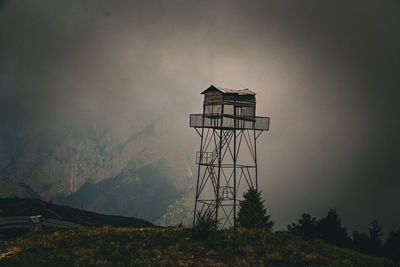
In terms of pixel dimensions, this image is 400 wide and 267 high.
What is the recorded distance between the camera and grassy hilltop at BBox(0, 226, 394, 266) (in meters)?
18.4

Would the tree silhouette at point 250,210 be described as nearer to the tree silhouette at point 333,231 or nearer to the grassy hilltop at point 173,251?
the tree silhouette at point 333,231

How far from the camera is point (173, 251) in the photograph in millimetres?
20000

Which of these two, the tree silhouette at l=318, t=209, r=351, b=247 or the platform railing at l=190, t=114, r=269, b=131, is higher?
the platform railing at l=190, t=114, r=269, b=131

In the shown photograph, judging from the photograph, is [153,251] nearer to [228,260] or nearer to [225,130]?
[228,260]

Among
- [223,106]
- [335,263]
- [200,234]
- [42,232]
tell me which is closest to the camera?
[335,263]

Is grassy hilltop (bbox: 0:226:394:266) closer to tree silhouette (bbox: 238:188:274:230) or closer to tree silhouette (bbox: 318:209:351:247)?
tree silhouette (bbox: 238:188:274:230)

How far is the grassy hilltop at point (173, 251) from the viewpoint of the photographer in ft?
60.4

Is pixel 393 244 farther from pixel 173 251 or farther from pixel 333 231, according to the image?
pixel 173 251

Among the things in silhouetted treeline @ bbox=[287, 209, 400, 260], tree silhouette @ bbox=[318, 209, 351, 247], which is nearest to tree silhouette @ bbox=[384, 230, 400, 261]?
silhouetted treeline @ bbox=[287, 209, 400, 260]

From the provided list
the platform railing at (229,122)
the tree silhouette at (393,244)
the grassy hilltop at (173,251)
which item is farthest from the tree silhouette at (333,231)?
the platform railing at (229,122)

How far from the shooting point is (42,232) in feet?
89.0

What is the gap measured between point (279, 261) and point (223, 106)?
1169cm

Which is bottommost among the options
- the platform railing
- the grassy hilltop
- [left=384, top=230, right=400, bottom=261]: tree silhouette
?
[left=384, top=230, right=400, bottom=261]: tree silhouette

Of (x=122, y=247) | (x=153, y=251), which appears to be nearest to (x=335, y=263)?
(x=153, y=251)
